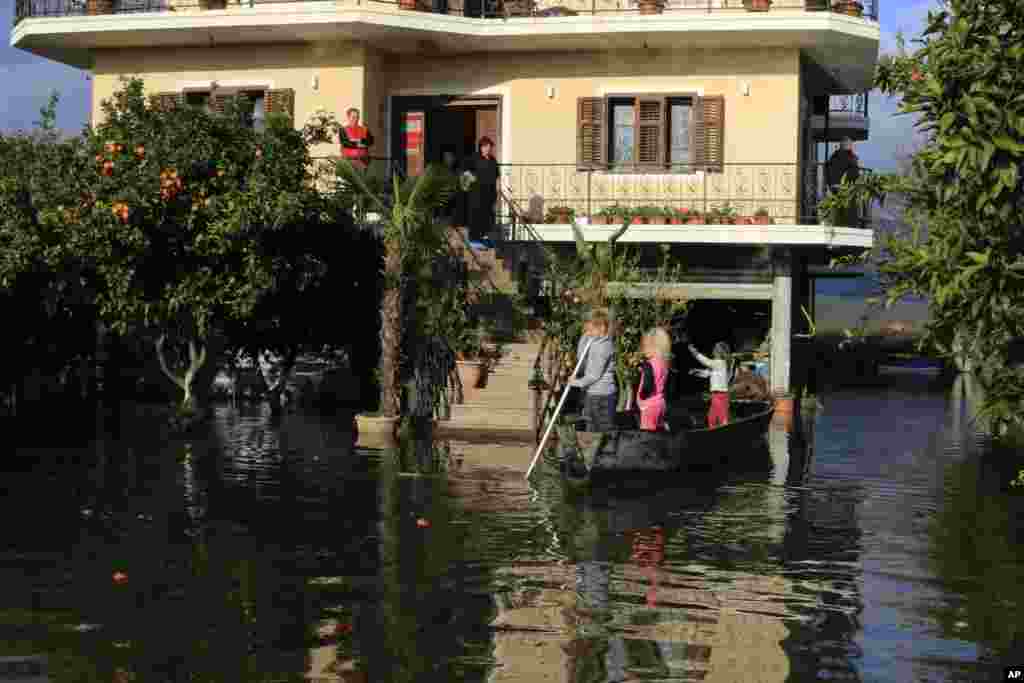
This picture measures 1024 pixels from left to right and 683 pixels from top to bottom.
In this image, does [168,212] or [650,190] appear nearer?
[168,212]

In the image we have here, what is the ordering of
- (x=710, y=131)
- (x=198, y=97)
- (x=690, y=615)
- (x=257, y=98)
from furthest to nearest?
(x=198, y=97)
(x=257, y=98)
(x=710, y=131)
(x=690, y=615)

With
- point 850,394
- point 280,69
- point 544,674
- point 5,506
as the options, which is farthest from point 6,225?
point 850,394

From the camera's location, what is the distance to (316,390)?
104 feet

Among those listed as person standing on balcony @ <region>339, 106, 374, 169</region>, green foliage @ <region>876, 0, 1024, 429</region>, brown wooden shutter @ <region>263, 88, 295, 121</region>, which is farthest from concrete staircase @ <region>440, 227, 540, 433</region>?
green foliage @ <region>876, 0, 1024, 429</region>

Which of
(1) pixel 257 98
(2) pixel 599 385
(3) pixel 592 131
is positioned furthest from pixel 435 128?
(2) pixel 599 385

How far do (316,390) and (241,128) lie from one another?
861 centimetres

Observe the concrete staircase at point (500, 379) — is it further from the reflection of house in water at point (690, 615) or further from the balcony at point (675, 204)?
the reflection of house in water at point (690, 615)

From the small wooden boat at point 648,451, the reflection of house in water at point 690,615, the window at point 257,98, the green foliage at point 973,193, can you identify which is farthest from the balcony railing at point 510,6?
the green foliage at point 973,193

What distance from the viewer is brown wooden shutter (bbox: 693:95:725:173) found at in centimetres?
2872

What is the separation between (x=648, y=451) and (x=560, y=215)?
1042 cm

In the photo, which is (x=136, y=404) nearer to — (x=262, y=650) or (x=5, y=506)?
(x=5, y=506)

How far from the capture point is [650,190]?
2892 centimetres

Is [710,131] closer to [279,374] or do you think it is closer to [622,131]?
[622,131]

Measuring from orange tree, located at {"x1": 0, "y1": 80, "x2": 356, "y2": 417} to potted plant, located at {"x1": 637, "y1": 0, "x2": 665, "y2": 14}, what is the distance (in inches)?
277
